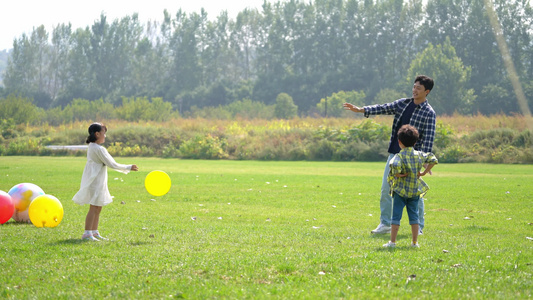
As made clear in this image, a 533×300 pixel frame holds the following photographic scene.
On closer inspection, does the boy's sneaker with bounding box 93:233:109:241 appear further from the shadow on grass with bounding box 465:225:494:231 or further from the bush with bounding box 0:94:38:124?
the bush with bounding box 0:94:38:124

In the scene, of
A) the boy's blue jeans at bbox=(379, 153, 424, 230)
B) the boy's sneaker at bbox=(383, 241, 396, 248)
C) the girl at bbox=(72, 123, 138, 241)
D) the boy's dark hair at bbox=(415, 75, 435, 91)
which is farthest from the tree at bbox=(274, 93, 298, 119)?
the boy's sneaker at bbox=(383, 241, 396, 248)

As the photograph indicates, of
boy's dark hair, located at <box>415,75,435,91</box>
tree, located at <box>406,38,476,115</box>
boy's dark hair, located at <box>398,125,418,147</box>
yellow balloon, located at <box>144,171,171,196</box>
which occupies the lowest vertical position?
yellow balloon, located at <box>144,171,171,196</box>

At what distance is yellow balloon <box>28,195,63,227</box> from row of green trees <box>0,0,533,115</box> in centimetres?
6955

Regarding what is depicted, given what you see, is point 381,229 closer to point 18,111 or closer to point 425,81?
point 425,81

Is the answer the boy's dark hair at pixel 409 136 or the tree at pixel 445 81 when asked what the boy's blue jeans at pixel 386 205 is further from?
the tree at pixel 445 81

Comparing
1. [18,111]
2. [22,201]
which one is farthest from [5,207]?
[18,111]

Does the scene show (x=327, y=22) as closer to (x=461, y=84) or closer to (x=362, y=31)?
(x=362, y=31)

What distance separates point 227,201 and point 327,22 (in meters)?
91.9

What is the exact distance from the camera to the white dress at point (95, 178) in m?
8.30

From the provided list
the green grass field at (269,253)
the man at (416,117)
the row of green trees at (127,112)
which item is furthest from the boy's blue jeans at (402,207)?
the row of green trees at (127,112)

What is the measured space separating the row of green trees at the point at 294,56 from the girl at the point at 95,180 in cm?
6982

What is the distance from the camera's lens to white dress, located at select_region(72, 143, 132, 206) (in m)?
8.30

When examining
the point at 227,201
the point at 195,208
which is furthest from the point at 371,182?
the point at 195,208

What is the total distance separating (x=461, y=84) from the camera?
75.9m
